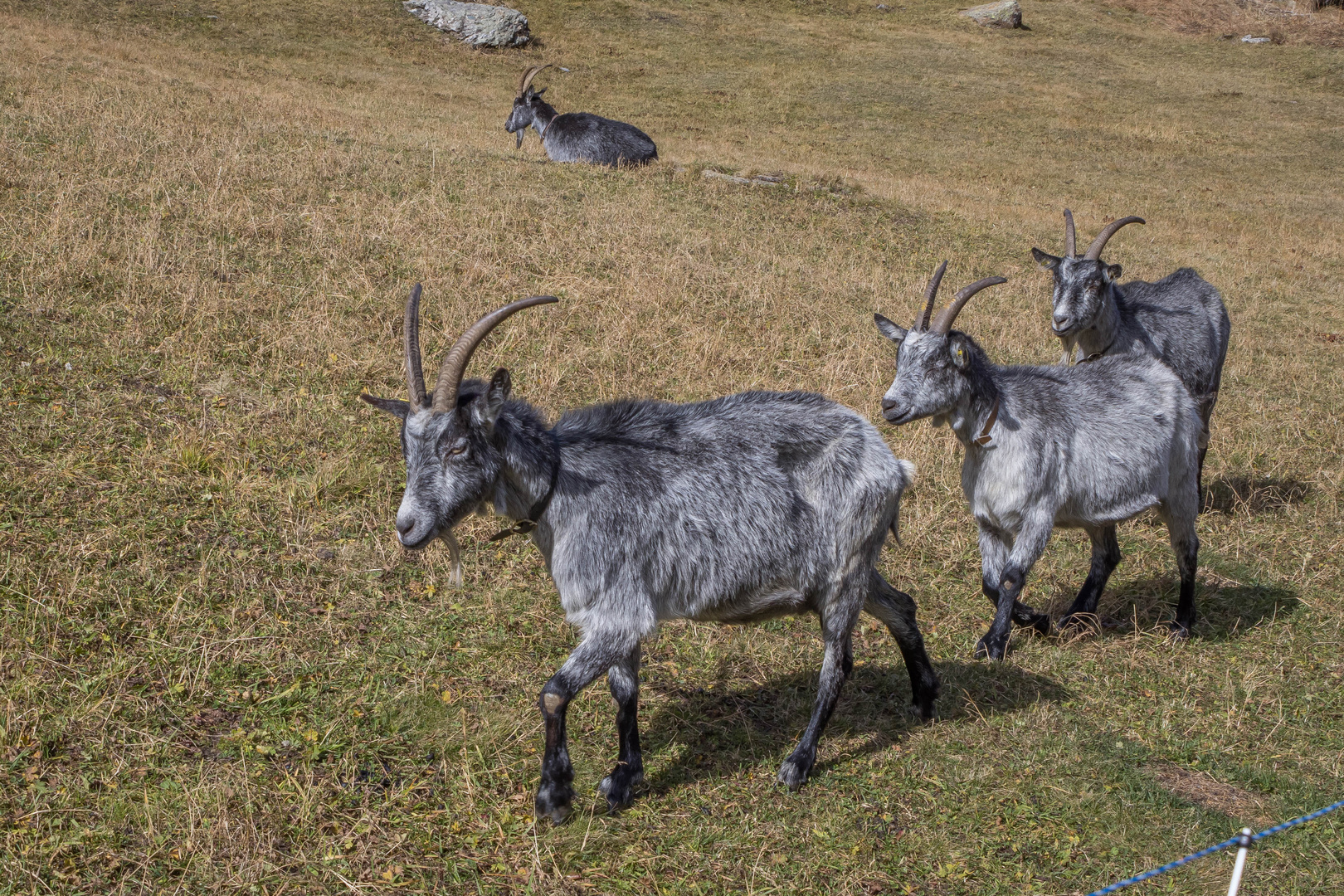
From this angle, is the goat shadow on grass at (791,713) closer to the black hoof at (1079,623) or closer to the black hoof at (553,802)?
the black hoof at (553,802)

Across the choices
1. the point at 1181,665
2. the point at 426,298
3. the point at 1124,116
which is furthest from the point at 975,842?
the point at 1124,116

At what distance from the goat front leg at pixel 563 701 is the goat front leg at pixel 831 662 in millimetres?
1180

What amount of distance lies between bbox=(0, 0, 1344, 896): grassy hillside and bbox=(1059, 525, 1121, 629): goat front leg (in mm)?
322

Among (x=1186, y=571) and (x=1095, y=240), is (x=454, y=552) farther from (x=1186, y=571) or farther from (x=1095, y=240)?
(x=1095, y=240)

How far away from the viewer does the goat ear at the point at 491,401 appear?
16.4 ft

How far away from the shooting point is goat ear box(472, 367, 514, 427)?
4.99m

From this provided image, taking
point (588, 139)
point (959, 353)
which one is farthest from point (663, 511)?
point (588, 139)

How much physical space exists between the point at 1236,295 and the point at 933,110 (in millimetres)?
18499

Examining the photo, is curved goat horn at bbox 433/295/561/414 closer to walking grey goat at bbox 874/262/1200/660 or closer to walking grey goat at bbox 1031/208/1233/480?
walking grey goat at bbox 874/262/1200/660

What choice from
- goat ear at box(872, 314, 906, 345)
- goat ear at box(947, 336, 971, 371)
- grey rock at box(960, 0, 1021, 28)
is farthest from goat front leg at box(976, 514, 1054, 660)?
grey rock at box(960, 0, 1021, 28)

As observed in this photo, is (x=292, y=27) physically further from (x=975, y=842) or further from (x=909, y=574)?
(x=975, y=842)

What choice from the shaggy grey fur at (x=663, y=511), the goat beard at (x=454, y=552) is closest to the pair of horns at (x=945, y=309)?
the shaggy grey fur at (x=663, y=511)

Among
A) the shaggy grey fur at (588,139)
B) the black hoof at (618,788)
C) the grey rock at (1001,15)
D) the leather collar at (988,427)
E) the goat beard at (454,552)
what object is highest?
the grey rock at (1001,15)

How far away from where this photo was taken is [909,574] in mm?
8250
